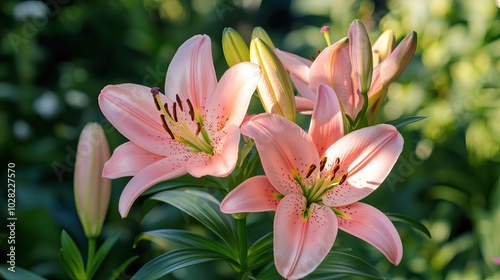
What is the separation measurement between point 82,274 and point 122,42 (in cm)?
146

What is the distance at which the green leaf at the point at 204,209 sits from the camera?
2.36 ft

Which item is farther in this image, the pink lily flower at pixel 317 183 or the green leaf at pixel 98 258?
the green leaf at pixel 98 258

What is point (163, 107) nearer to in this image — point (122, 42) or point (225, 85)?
point (225, 85)

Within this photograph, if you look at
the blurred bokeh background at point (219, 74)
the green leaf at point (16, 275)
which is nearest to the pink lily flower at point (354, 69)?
the green leaf at point (16, 275)

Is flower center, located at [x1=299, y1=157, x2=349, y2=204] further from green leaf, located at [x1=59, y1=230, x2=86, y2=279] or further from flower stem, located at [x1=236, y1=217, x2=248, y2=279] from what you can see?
green leaf, located at [x1=59, y1=230, x2=86, y2=279]

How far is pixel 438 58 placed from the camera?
5.50 feet

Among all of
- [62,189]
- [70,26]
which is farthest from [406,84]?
[70,26]

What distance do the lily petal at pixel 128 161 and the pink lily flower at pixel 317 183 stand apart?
118mm

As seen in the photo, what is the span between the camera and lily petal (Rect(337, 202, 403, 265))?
0.59m

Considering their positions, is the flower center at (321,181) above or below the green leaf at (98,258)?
above

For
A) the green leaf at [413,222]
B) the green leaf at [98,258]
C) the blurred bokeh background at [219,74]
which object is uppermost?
the green leaf at [98,258]

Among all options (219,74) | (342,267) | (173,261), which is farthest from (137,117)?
(219,74)

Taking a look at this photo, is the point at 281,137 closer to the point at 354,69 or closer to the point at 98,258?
the point at 354,69

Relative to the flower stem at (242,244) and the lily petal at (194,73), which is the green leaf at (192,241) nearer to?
the flower stem at (242,244)
